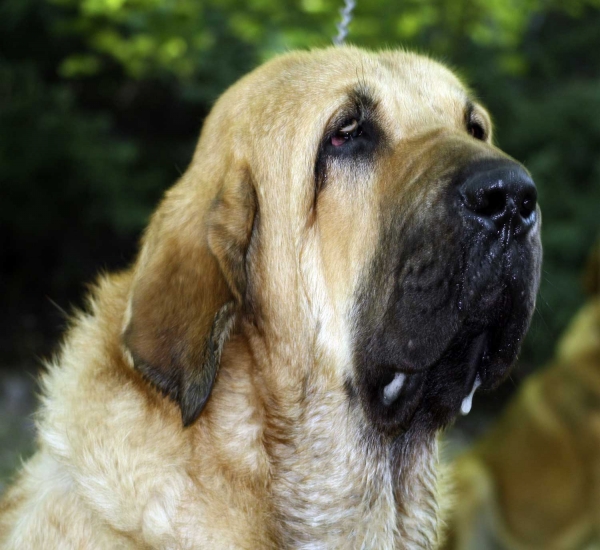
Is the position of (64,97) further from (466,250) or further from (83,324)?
(466,250)

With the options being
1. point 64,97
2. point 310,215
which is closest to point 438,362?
point 310,215

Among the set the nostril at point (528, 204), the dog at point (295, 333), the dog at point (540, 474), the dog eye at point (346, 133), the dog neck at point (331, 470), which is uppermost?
the dog eye at point (346, 133)

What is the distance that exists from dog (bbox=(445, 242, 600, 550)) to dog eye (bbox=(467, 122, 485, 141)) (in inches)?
93.2

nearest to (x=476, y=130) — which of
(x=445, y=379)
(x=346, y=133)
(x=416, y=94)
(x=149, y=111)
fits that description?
(x=416, y=94)

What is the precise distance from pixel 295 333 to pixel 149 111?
663cm

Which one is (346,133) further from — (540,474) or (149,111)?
(149,111)

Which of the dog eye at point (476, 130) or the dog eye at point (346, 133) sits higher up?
the dog eye at point (346, 133)

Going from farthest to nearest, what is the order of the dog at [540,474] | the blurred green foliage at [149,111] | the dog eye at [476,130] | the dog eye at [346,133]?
the blurred green foliage at [149,111]
the dog at [540,474]
the dog eye at [476,130]
the dog eye at [346,133]

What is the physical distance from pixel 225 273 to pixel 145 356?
0.40 m

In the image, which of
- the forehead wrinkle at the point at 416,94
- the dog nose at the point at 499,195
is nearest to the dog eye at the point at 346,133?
the forehead wrinkle at the point at 416,94

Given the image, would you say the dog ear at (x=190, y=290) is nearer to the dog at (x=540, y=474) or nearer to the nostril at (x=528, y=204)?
the nostril at (x=528, y=204)

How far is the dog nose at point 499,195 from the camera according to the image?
2443 millimetres

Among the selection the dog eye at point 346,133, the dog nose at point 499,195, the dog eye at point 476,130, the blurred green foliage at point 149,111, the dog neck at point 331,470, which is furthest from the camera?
the blurred green foliage at point 149,111

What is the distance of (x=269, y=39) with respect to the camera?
671 centimetres
